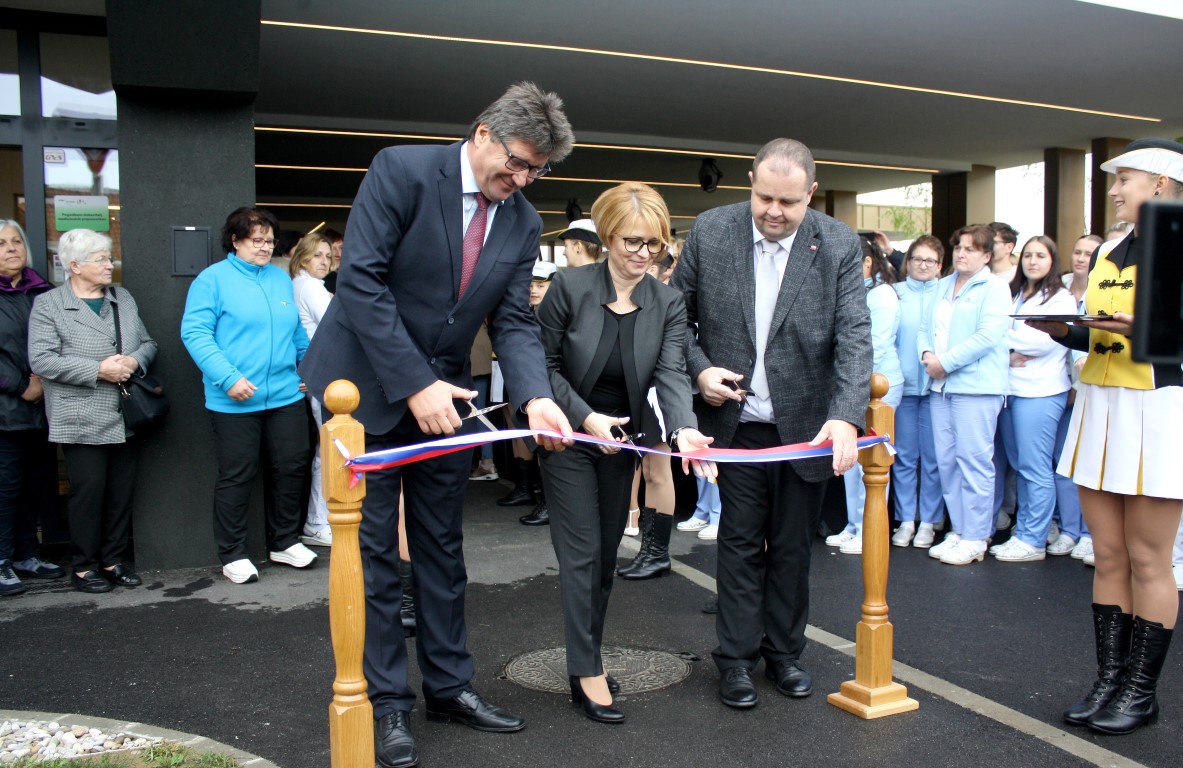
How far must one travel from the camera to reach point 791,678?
3961 millimetres

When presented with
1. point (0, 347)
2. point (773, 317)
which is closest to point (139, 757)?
point (773, 317)

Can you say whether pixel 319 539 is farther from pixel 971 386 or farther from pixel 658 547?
pixel 971 386

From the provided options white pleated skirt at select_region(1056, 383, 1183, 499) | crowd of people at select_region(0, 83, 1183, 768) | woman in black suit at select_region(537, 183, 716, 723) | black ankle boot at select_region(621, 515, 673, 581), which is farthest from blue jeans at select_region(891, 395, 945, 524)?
woman in black suit at select_region(537, 183, 716, 723)

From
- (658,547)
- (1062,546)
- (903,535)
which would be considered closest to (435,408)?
(658,547)

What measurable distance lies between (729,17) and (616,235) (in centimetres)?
623

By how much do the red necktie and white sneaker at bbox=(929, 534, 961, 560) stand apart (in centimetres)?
416

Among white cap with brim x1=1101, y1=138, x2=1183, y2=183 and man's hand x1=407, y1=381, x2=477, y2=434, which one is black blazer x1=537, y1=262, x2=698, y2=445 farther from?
white cap with brim x1=1101, y1=138, x2=1183, y2=183

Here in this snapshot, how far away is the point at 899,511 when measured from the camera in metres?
6.92

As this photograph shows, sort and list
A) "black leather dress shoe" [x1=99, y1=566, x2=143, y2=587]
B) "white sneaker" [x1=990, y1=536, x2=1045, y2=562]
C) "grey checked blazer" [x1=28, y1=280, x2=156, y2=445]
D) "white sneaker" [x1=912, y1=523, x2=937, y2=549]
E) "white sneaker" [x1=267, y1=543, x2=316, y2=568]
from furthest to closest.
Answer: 1. "white sneaker" [x1=912, y1=523, x2=937, y2=549]
2. "white sneaker" [x1=990, y1=536, x2=1045, y2=562]
3. "white sneaker" [x1=267, y1=543, x2=316, y2=568]
4. "black leather dress shoe" [x1=99, y1=566, x2=143, y2=587]
5. "grey checked blazer" [x1=28, y1=280, x2=156, y2=445]

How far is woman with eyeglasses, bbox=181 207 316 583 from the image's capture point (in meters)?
5.70

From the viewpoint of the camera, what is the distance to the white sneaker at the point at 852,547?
6469 mm

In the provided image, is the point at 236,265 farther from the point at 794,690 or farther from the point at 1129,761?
the point at 1129,761

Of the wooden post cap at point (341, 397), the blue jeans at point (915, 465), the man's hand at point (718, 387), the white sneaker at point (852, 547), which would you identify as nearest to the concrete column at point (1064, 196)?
the blue jeans at point (915, 465)

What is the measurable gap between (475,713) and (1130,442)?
2547mm
